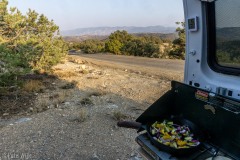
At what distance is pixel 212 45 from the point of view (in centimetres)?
271

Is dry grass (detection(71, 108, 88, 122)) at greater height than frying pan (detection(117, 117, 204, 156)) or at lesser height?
lesser

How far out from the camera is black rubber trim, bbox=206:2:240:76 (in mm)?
2566

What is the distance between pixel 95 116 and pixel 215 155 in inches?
143

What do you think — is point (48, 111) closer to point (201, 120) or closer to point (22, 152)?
point (22, 152)

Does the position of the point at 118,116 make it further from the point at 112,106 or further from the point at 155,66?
the point at 155,66

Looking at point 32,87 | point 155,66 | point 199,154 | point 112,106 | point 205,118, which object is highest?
point 205,118

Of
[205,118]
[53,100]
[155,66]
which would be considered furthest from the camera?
[155,66]

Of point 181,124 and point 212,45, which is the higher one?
point 212,45

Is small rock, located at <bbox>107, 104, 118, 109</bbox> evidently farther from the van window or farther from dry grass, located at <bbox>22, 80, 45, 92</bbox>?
the van window

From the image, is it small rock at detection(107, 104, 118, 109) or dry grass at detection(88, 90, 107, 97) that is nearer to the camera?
small rock at detection(107, 104, 118, 109)

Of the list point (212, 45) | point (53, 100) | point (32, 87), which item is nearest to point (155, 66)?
point (32, 87)

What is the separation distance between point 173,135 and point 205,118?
1.14 ft

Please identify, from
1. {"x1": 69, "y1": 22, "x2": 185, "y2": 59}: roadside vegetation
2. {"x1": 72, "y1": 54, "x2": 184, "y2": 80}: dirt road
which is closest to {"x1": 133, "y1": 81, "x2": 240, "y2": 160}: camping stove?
{"x1": 72, "y1": 54, "x2": 184, "y2": 80}: dirt road

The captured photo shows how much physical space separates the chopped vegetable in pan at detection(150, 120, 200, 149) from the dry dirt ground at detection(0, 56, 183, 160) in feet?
4.67
